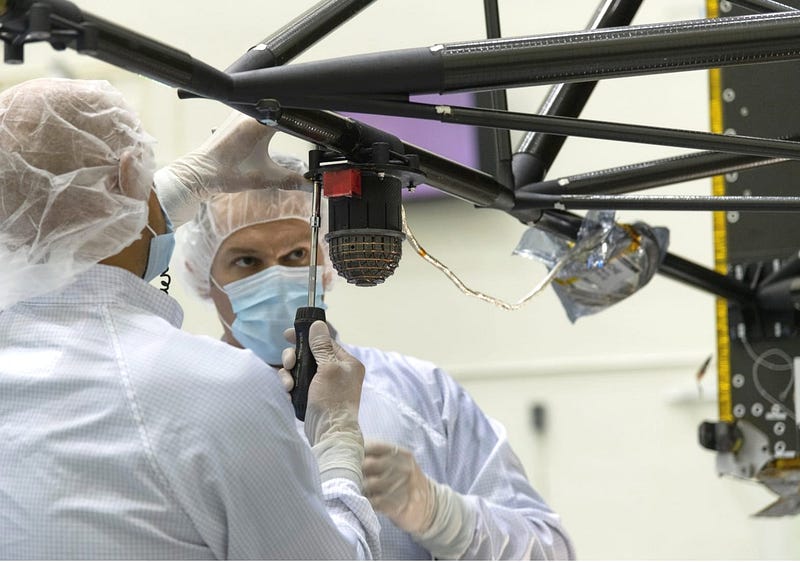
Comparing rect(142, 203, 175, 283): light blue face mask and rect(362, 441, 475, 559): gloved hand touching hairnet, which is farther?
rect(362, 441, 475, 559): gloved hand touching hairnet

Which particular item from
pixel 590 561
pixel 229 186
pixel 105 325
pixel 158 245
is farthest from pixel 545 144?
pixel 590 561

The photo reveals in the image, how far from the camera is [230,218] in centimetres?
211

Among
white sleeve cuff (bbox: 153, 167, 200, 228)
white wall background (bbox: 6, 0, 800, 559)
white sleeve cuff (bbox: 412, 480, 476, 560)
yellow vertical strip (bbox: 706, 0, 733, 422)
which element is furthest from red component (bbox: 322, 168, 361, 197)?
white wall background (bbox: 6, 0, 800, 559)

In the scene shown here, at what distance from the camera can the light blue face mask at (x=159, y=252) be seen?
140cm

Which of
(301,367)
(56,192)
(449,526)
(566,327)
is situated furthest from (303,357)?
(566,327)

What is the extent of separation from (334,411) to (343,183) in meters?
0.35

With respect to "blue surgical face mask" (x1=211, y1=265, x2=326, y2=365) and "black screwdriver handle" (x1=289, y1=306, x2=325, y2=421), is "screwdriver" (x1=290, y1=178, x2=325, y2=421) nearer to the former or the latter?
"black screwdriver handle" (x1=289, y1=306, x2=325, y2=421)

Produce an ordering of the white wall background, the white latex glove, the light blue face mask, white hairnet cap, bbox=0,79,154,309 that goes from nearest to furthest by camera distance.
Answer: white hairnet cap, bbox=0,79,154,309 < the light blue face mask < the white latex glove < the white wall background

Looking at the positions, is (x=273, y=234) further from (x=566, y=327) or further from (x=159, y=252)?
(x=566, y=327)

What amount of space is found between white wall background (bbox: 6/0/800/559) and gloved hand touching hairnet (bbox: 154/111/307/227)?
5.98 ft

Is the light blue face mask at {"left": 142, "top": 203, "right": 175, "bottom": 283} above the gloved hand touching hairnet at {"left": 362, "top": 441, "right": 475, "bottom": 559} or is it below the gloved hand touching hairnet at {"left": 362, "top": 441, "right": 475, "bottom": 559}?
above

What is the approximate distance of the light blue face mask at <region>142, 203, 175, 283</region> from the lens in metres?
1.40

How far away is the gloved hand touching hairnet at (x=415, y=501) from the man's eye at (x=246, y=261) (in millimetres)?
489

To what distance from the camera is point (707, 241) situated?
3570 millimetres
